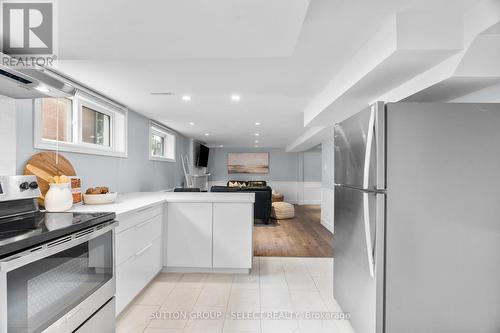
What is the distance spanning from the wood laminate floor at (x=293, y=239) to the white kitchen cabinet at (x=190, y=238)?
3.46 ft

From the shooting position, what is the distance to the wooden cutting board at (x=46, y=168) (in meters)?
2.10

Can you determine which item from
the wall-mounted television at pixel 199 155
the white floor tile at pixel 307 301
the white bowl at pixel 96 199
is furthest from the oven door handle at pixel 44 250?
the wall-mounted television at pixel 199 155

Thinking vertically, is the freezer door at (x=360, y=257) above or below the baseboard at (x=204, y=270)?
above

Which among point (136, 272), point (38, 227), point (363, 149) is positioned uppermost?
Answer: point (363, 149)

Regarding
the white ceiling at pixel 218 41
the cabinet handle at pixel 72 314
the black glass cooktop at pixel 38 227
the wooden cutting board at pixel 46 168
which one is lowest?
the cabinet handle at pixel 72 314

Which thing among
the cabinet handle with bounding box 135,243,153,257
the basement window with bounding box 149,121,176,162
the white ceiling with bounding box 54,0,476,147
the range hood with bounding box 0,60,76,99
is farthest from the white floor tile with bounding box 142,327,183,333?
the basement window with bounding box 149,121,176,162

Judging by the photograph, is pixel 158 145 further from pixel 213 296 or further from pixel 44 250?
pixel 44 250

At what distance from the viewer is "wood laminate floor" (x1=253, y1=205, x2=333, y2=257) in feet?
13.1

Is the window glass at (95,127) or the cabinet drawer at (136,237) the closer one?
the cabinet drawer at (136,237)

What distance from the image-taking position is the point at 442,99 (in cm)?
217

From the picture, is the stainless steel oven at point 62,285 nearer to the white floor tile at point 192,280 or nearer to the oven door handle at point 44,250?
the oven door handle at point 44,250

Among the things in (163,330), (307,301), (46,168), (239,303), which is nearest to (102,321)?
(163,330)

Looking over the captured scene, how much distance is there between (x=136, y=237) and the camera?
2.40 metres

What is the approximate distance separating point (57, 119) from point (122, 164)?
1.13 metres
